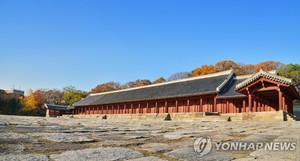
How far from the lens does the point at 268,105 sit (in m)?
23.7

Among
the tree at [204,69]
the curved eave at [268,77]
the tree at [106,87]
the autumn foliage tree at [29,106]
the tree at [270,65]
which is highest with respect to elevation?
the tree at [270,65]

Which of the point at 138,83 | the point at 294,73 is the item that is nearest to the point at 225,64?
the point at 294,73

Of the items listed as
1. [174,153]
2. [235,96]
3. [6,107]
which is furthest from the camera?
[6,107]

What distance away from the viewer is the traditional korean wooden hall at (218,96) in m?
19.7

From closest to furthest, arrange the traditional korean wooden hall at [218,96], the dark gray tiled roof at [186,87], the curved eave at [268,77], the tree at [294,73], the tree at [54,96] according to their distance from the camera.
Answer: the curved eave at [268,77] → the traditional korean wooden hall at [218,96] → the dark gray tiled roof at [186,87] → the tree at [294,73] → the tree at [54,96]

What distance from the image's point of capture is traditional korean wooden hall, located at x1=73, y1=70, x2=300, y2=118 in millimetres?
19672

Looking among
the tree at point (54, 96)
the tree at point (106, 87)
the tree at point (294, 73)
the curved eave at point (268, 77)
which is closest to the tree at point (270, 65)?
the tree at point (294, 73)

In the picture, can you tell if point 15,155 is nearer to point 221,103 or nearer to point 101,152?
point 101,152

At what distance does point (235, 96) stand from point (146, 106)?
42.9ft

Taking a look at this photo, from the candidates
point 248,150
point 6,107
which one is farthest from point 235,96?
point 6,107

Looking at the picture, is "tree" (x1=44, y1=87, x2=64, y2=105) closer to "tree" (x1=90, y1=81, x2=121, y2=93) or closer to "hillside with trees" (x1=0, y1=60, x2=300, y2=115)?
"hillside with trees" (x1=0, y1=60, x2=300, y2=115)

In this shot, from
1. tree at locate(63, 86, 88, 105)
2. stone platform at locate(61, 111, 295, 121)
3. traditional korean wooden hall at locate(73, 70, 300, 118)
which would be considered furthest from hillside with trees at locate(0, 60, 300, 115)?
stone platform at locate(61, 111, 295, 121)

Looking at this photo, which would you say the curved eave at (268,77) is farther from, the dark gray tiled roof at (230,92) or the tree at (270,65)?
the tree at (270,65)

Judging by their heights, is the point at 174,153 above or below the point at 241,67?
below
